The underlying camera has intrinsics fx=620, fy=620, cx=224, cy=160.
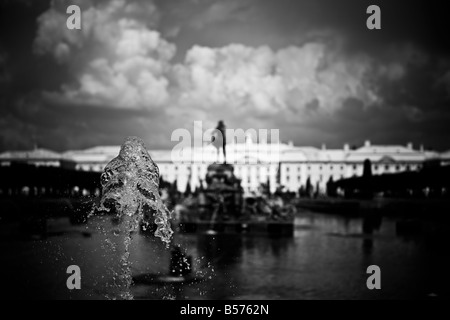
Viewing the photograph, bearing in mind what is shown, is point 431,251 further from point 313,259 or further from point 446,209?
point 446,209

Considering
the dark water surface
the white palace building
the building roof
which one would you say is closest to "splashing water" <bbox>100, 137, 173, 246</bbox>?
the dark water surface

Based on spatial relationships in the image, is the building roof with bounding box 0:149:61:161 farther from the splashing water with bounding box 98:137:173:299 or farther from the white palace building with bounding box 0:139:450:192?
the splashing water with bounding box 98:137:173:299

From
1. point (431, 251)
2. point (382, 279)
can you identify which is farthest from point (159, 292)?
point (431, 251)

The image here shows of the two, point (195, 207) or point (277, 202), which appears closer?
point (277, 202)

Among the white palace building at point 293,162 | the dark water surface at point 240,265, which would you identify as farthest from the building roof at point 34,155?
the dark water surface at point 240,265

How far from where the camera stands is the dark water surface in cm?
916

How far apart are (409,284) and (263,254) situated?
14.0ft

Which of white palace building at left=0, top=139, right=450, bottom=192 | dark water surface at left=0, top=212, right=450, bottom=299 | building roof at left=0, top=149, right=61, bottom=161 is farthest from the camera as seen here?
white palace building at left=0, top=139, right=450, bottom=192

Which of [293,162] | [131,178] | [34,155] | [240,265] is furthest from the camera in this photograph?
[293,162]

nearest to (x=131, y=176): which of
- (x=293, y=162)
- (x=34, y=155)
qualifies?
(x=34, y=155)

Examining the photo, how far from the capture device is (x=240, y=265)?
12.0 meters

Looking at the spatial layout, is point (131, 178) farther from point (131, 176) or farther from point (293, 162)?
point (293, 162)

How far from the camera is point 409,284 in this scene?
33.6 ft

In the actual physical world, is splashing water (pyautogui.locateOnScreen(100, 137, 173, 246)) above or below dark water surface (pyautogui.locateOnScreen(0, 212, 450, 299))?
above
